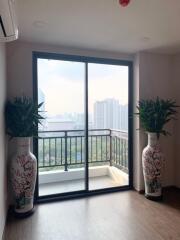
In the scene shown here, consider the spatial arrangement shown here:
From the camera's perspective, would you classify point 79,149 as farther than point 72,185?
Yes

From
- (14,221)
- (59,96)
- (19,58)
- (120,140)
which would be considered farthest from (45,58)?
(14,221)

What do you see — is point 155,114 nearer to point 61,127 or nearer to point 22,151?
point 61,127

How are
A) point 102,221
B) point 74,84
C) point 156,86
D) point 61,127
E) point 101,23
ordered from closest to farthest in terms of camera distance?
point 101,23, point 102,221, point 74,84, point 61,127, point 156,86

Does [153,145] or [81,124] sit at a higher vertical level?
[81,124]

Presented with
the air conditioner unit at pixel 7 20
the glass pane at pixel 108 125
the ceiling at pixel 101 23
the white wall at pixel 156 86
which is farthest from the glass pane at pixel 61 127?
the air conditioner unit at pixel 7 20

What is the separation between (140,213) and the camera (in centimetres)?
299

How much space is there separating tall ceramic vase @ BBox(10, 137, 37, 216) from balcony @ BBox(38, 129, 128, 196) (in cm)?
64

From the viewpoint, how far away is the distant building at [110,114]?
388 centimetres

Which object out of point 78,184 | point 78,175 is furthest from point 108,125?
point 78,184

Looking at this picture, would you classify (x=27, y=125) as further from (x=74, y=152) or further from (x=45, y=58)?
(x=74, y=152)

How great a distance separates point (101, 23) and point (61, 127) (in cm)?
189

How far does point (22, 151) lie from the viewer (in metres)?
2.89

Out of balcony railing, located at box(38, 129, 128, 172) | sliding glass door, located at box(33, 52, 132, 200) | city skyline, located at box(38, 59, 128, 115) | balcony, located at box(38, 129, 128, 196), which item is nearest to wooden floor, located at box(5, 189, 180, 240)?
sliding glass door, located at box(33, 52, 132, 200)

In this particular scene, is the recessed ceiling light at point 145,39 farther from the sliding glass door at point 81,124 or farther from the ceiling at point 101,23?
the sliding glass door at point 81,124
